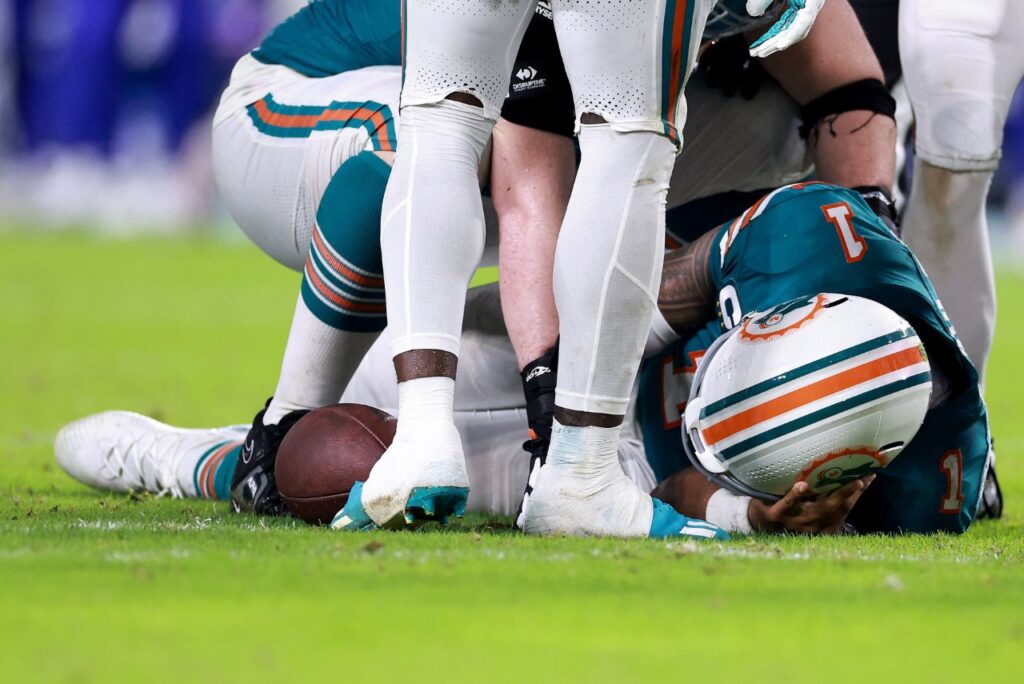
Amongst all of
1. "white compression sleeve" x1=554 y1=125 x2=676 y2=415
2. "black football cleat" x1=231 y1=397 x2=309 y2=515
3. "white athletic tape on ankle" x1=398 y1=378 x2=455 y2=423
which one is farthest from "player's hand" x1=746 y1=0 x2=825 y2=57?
"black football cleat" x1=231 y1=397 x2=309 y2=515

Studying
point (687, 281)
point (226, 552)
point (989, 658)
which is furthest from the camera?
point (687, 281)

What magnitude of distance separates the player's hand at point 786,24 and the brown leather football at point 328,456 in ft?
3.21

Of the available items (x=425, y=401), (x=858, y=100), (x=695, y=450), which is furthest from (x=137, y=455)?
(x=858, y=100)

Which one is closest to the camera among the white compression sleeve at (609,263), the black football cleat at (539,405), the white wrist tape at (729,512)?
the white compression sleeve at (609,263)

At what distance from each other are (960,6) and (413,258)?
190cm

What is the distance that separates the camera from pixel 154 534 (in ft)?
8.31

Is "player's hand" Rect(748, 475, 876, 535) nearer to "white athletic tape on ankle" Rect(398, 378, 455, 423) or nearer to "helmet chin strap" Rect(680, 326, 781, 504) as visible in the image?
"helmet chin strap" Rect(680, 326, 781, 504)

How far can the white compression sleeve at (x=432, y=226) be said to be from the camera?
8.48ft

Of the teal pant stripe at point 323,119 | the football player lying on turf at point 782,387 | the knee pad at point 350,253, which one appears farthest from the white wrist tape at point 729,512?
the teal pant stripe at point 323,119

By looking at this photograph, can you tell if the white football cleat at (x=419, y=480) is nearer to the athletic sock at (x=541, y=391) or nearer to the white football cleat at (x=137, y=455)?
the athletic sock at (x=541, y=391)

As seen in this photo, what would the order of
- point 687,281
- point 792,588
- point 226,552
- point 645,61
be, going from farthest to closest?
point 687,281, point 645,61, point 226,552, point 792,588

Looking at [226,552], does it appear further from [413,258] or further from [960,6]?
[960,6]

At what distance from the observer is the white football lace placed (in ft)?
11.9

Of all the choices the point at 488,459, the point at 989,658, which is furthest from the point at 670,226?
the point at 989,658
